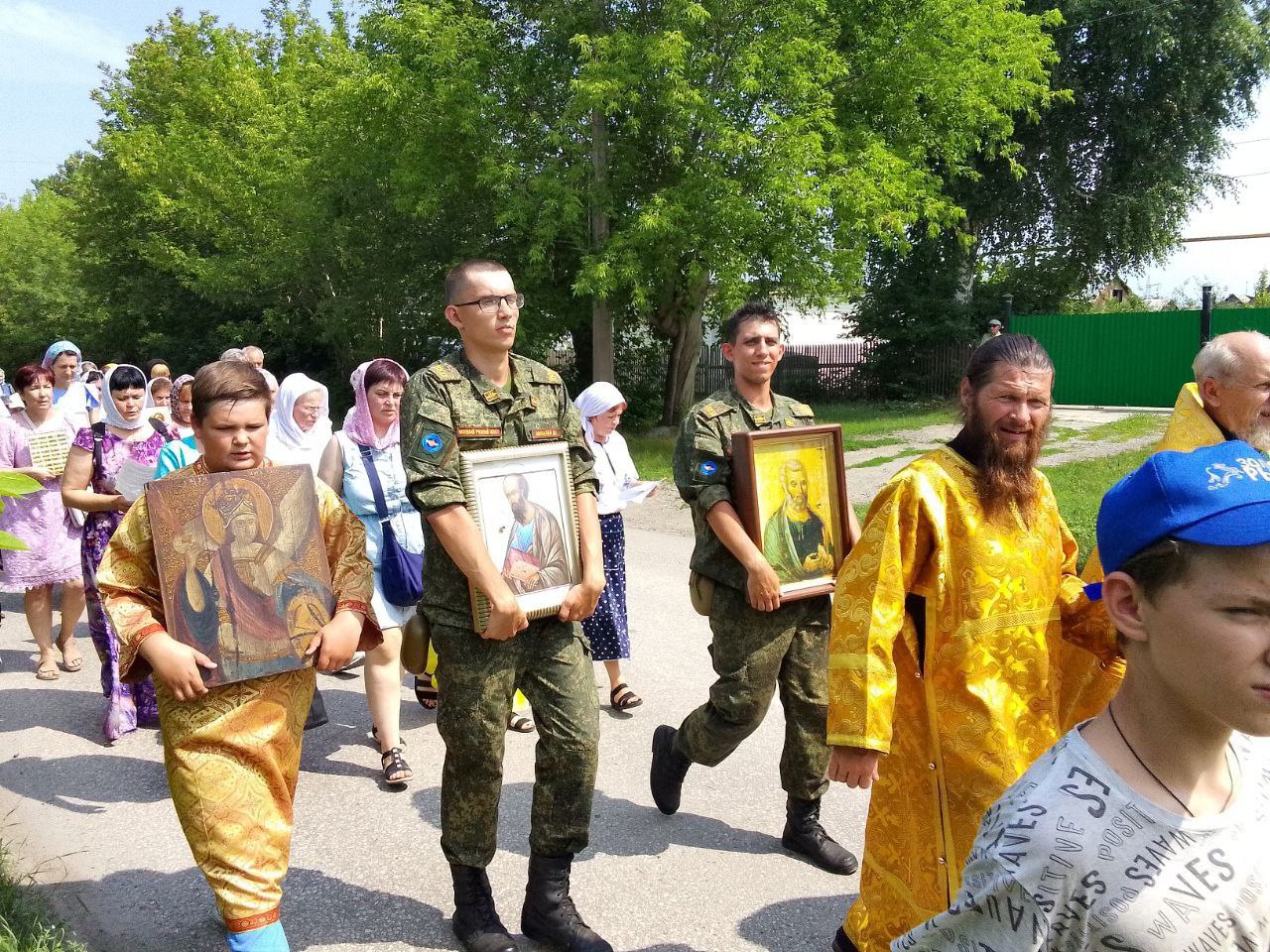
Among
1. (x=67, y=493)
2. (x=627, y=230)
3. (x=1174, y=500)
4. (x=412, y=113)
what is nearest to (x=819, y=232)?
(x=627, y=230)

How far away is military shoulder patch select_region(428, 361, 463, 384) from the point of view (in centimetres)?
347

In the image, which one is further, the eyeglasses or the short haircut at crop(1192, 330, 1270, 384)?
the short haircut at crop(1192, 330, 1270, 384)

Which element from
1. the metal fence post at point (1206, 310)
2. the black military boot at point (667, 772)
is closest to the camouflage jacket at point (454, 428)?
the black military boot at point (667, 772)

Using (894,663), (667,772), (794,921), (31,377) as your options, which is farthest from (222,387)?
(31,377)

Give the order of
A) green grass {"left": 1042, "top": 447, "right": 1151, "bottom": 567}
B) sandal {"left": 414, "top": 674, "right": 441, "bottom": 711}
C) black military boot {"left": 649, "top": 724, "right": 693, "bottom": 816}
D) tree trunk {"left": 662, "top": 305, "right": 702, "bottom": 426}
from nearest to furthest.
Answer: black military boot {"left": 649, "top": 724, "right": 693, "bottom": 816}, sandal {"left": 414, "top": 674, "right": 441, "bottom": 711}, green grass {"left": 1042, "top": 447, "right": 1151, "bottom": 567}, tree trunk {"left": 662, "top": 305, "right": 702, "bottom": 426}

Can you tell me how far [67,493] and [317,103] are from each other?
1922cm

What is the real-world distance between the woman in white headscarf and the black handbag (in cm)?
90

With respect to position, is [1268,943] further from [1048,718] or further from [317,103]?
[317,103]

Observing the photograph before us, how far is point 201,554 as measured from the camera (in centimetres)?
316

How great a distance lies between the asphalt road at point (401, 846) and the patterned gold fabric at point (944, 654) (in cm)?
95

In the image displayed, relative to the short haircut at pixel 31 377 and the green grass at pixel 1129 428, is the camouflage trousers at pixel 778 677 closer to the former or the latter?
the short haircut at pixel 31 377

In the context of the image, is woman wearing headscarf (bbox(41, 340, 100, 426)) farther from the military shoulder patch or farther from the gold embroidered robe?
the military shoulder patch

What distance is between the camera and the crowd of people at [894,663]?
151 centimetres

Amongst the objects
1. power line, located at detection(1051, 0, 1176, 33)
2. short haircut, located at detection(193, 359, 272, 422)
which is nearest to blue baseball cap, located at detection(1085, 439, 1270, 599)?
short haircut, located at detection(193, 359, 272, 422)
